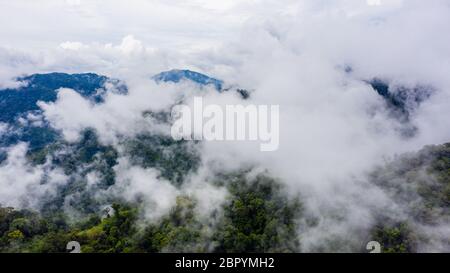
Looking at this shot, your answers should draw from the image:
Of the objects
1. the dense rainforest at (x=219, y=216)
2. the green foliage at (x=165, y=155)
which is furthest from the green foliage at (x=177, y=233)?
the green foliage at (x=165, y=155)

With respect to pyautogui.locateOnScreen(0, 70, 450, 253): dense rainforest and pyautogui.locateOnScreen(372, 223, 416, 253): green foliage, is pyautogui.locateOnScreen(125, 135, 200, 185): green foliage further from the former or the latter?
pyautogui.locateOnScreen(372, 223, 416, 253): green foliage

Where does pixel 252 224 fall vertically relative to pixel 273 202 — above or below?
below

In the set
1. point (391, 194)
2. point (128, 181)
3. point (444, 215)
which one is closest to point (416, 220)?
point (444, 215)

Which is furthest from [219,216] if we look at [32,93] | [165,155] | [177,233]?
[32,93]

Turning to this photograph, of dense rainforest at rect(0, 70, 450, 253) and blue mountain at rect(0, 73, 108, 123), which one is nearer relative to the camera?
dense rainforest at rect(0, 70, 450, 253)

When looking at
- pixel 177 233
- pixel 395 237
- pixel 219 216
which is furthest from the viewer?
pixel 219 216

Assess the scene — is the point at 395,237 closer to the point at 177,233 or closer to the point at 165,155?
the point at 177,233

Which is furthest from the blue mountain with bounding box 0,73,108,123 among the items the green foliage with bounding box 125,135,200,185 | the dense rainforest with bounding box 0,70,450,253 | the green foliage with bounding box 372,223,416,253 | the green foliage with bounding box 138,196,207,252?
the green foliage with bounding box 372,223,416,253

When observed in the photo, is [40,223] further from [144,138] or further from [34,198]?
[144,138]

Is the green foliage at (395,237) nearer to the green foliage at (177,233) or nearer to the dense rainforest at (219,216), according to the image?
the dense rainforest at (219,216)
